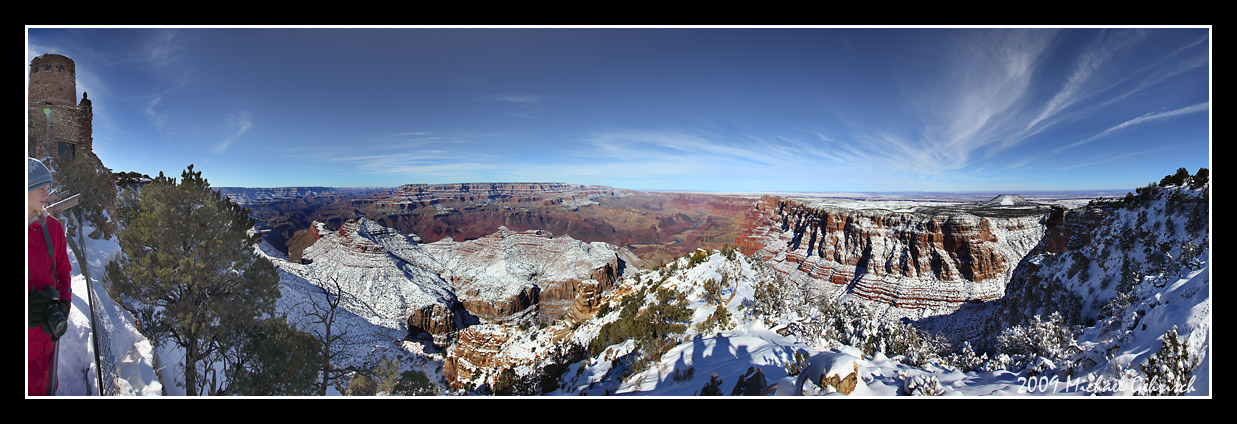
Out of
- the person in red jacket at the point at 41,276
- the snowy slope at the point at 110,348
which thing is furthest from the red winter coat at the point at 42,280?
the snowy slope at the point at 110,348

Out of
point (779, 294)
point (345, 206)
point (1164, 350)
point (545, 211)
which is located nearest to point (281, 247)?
point (345, 206)

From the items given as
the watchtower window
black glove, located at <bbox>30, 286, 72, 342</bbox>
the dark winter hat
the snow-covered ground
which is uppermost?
the watchtower window

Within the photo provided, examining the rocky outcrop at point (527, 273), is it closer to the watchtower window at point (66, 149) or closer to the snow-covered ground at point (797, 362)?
the snow-covered ground at point (797, 362)

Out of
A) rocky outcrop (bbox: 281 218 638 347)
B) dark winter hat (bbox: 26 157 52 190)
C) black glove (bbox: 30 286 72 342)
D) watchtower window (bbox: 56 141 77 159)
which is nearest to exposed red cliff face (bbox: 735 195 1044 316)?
rocky outcrop (bbox: 281 218 638 347)

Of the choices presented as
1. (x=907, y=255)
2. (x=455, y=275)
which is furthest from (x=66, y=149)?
(x=907, y=255)

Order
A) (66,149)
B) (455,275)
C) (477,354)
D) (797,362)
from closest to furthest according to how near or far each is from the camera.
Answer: (797,362) < (66,149) < (477,354) < (455,275)

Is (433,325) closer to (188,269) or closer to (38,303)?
(188,269)

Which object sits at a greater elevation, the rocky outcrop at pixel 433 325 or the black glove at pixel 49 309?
the black glove at pixel 49 309

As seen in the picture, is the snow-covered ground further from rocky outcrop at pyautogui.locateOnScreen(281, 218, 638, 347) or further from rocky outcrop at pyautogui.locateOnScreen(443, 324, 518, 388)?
rocky outcrop at pyautogui.locateOnScreen(281, 218, 638, 347)
